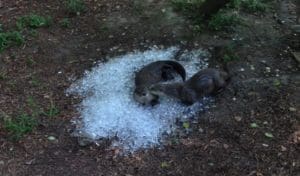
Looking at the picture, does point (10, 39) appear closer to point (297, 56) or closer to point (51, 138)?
point (51, 138)

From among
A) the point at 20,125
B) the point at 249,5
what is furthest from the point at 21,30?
the point at 249,5

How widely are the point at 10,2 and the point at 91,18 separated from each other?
4.23 ft

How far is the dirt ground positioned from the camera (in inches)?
171

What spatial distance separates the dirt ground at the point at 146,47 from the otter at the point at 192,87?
19 cm

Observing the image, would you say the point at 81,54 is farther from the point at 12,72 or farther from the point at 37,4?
the point at 37,4

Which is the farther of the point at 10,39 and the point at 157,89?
the point at 10,39

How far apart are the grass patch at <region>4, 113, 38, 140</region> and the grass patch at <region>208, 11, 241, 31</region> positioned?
94.0 inches

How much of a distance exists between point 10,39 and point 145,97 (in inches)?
82.5

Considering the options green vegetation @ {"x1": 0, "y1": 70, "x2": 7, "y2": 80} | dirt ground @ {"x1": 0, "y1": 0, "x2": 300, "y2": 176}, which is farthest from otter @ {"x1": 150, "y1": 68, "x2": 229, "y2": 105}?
green vegetation @ {"x1": 0, "y1": 70, "x2": 7, "y2": 80}

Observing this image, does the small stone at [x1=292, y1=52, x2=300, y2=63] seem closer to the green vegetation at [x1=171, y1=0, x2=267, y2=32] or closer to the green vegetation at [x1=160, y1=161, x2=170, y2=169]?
the green vegetation at [x1=171, y1=0, x2=267, y2=32]

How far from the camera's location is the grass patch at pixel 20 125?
4690 millimetres

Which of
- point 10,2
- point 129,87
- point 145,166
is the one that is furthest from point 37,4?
point 145,166

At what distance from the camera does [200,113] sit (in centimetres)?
480

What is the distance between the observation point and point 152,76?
4.95 metres
